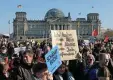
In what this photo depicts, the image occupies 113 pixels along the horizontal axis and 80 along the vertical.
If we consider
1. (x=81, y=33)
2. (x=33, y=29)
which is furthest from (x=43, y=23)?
(x=81, y=33)

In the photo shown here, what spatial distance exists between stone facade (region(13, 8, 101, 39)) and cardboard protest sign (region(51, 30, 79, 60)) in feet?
503

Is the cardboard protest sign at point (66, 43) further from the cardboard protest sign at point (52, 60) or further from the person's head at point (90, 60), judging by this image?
the cardboard protest sign at point (52, 60)

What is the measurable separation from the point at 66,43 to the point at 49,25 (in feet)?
520

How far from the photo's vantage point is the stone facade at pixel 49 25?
541 feet

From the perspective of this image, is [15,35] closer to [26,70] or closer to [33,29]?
[33,29]

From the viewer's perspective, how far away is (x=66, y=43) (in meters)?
8.40

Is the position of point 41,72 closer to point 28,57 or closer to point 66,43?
point 28,57

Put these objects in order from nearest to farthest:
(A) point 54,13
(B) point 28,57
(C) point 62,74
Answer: (B) point 28,57 < (C) point 62,74 < (A) point 54,13

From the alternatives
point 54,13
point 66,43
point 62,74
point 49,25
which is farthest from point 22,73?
Result: point 54,13

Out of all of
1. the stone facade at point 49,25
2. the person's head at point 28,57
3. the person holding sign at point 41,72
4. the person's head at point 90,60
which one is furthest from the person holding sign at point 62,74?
the stone facade at point 49,25

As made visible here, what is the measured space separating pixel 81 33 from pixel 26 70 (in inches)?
6595

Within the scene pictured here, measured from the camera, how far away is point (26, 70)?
6242 mm

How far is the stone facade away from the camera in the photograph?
164875 millimetres

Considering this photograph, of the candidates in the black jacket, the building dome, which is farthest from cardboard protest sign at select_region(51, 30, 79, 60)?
the building dome
